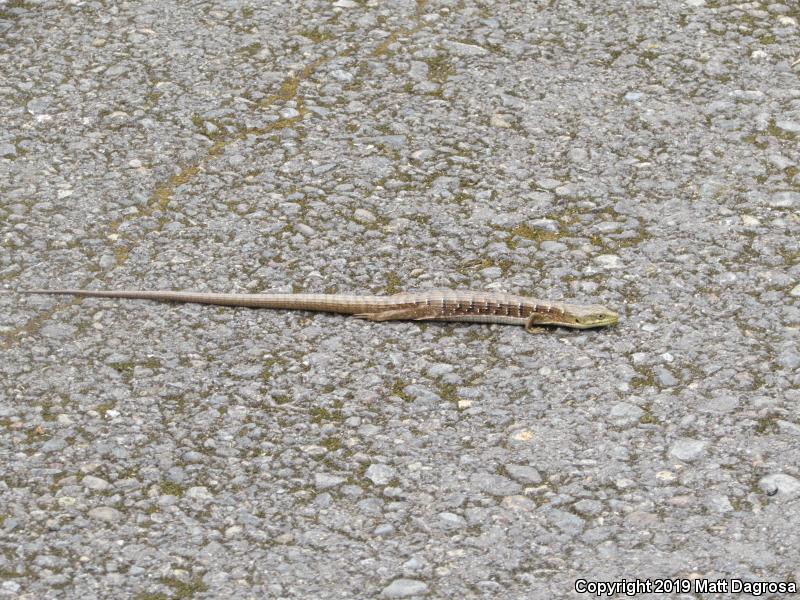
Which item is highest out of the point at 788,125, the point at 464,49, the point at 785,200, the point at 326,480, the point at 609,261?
the point at 464,49

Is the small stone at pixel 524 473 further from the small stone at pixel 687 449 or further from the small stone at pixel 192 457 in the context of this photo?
the small stone at pixel 192 457

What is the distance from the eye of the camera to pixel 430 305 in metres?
5.87

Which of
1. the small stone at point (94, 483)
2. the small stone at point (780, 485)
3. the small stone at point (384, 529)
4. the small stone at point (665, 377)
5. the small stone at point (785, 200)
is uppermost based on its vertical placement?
the small stone at point (785, 200)

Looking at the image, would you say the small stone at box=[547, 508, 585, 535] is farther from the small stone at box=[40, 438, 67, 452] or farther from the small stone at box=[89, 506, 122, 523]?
the small stone at box=[40, 438, 67, 452]

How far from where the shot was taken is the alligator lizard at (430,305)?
5.83 m

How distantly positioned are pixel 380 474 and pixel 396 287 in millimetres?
1439

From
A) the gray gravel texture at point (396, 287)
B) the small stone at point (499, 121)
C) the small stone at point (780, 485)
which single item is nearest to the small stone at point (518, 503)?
the gray gravel texture at point (396, 287)

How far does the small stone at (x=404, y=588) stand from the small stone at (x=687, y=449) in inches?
52.9

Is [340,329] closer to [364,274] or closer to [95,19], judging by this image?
[364,274]

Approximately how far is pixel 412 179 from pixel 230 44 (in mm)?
2103

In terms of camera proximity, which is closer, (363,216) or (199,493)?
(199,493)

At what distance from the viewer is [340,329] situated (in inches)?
232

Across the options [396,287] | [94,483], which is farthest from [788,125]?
[94,483]

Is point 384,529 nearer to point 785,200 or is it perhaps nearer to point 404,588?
point 404,588
